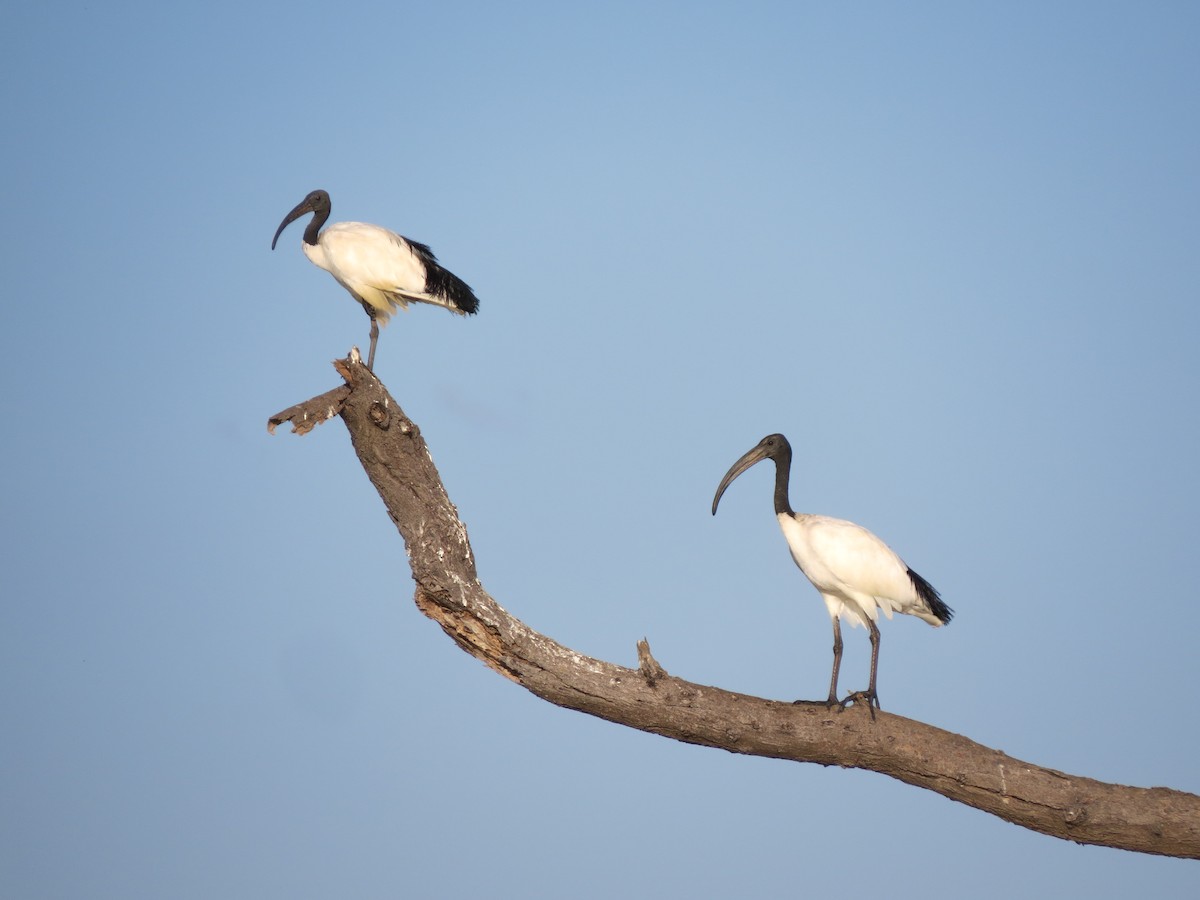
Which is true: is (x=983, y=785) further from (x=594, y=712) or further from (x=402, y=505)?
(x=402, y=505)

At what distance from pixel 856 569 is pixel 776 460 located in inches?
51.5

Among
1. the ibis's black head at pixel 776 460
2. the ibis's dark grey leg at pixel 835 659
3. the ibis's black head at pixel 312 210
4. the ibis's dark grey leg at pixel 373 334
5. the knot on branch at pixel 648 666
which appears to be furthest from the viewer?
the ibis's black head at pixel 312 210

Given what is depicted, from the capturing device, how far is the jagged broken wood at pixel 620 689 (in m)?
7.39

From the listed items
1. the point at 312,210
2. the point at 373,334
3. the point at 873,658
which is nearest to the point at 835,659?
the point at 873,658

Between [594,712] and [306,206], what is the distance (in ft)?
23.0

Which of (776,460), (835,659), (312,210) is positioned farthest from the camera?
(312,210)

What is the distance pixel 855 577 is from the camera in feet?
30.6

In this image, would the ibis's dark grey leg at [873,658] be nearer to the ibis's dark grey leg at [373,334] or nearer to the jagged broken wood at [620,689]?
the jagged broken wood at [620,689]

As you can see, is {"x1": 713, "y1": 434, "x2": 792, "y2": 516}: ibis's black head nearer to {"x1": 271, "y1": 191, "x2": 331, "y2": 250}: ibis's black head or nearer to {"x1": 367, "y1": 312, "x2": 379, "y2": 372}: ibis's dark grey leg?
{"x1": 367, "y1": 312, "x2": 379, "y2": 372}: ibis's dark grey leg

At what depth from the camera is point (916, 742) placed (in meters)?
7.67

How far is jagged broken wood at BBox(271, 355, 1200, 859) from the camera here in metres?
7.39

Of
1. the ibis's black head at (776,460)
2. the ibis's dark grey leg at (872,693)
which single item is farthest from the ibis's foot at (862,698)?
the ibis's black head at (776,460)

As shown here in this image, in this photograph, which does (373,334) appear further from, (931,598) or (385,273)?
(931,598)

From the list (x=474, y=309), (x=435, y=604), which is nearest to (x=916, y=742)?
(x=435, y=604)
